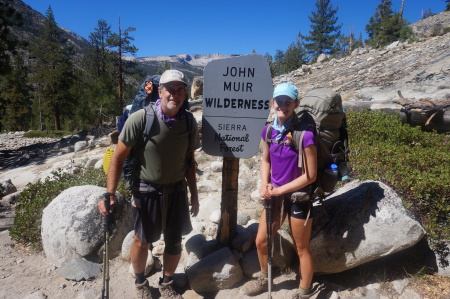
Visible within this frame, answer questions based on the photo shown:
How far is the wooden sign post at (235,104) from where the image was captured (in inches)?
128

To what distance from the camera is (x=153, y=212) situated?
2992 millimetres

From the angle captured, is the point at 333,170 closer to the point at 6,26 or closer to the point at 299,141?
the point at 299,141

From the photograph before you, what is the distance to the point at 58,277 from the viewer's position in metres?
3.87

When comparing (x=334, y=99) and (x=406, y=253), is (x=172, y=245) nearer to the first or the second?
(x=334, y=99)

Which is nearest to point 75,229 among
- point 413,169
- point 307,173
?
point 307,173

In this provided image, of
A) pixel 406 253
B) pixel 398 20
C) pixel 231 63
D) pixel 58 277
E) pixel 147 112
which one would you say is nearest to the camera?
pixel 147 112

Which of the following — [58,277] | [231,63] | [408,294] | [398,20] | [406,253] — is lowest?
[58,277]

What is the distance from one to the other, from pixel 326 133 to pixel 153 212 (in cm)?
191

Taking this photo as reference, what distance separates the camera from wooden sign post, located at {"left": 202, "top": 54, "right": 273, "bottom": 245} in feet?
10.7

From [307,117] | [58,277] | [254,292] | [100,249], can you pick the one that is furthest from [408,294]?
[58,277]

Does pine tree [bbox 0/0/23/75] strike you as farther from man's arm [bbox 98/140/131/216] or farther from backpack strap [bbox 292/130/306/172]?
backpack strap [bbox 292/130/306/172]

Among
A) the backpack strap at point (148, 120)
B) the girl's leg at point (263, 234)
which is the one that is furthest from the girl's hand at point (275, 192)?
the backpack strap at point (148, 120)

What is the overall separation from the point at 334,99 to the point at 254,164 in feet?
14.8

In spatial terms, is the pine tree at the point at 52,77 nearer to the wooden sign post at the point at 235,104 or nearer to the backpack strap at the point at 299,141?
the wooden sign post at the point at 235,104
